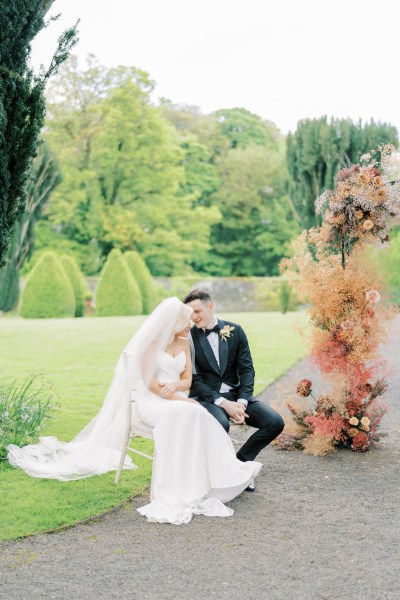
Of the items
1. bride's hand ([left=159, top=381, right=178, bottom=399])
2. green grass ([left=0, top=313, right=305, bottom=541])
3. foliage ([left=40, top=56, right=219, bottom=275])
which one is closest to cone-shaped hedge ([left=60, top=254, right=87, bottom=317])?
green grass ([left=0, top=313, right=305, bottom=541])

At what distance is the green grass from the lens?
187 inches

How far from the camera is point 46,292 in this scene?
73.6 feet

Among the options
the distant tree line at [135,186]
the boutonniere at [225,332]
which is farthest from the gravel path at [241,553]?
the distant tree line at [135,186]

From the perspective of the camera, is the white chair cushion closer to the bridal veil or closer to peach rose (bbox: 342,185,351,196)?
the bridal veil

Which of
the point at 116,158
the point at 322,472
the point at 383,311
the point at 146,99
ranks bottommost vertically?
the point at 322,472

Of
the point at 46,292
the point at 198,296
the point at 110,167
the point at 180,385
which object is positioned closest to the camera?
the point at 180,385

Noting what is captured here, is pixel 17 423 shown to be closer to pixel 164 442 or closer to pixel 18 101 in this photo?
pixel 164 442

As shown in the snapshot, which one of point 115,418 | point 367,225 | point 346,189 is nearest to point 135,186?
point 346,189

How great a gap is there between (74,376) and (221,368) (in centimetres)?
548

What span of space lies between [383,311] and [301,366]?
6289 millimetres

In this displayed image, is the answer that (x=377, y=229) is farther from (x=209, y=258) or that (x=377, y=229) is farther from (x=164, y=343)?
(x=209, y=258)

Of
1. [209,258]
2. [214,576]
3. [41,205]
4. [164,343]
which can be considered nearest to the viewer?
[214,576]

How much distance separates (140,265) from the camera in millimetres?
26203

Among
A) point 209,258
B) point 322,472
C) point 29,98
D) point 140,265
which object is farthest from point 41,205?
point 322,472
